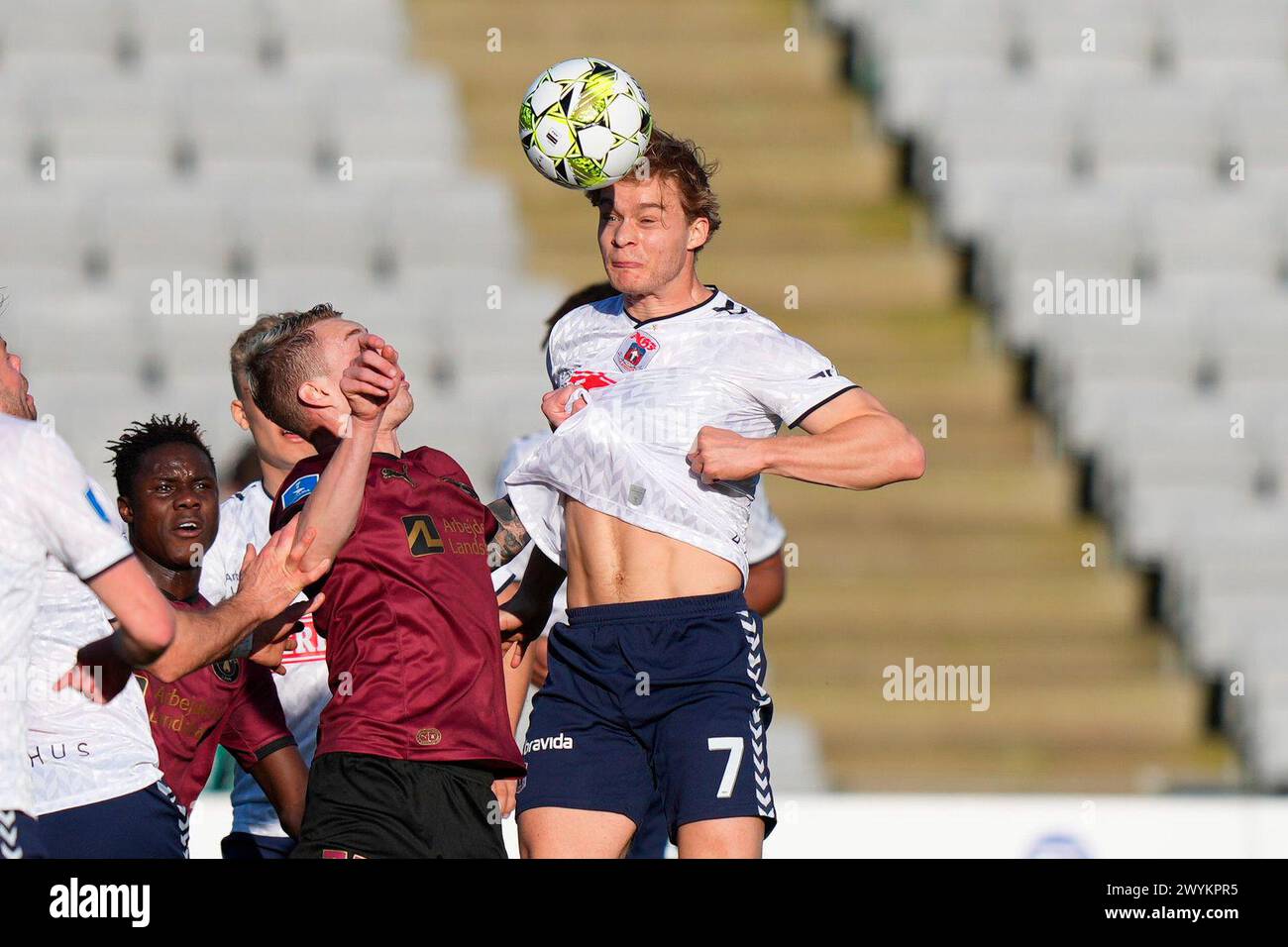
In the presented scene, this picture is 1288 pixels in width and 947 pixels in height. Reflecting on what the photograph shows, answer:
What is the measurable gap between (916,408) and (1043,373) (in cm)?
70

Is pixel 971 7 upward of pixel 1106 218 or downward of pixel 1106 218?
upward

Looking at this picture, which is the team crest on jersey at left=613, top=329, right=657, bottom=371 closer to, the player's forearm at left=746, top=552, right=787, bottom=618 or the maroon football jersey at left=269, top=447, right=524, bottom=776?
the maroon football jersey at left=269, top=447, right=524, bottom=776

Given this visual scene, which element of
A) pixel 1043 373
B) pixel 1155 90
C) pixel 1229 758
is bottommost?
pixel 1229 758

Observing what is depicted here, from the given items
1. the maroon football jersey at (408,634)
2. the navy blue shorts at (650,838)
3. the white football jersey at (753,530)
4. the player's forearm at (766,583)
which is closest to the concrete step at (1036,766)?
the player's forearm at (766,583)

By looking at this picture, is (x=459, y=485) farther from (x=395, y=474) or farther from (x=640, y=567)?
(x=640, y=567)

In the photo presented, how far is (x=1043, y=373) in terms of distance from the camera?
862 centimetres

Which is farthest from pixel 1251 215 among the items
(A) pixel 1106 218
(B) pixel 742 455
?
(B) pixel 742 455

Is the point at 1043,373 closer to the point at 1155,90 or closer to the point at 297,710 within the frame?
the point at 1155,90

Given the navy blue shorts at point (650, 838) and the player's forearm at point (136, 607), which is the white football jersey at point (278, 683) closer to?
the navy blue shorts at point (650, 838)

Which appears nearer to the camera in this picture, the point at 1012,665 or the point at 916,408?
the point at 1012,665

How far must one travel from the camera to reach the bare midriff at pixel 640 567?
13.1ft

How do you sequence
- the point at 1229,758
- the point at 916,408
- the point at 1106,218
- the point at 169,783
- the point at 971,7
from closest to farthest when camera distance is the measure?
the point at 169,783, the point at 1229,758, the point at 916,408, the point at 1106,218, the point at 971,7

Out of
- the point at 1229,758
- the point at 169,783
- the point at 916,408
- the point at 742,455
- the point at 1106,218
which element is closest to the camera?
the point at 742,455

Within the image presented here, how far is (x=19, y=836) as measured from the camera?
312 cm
